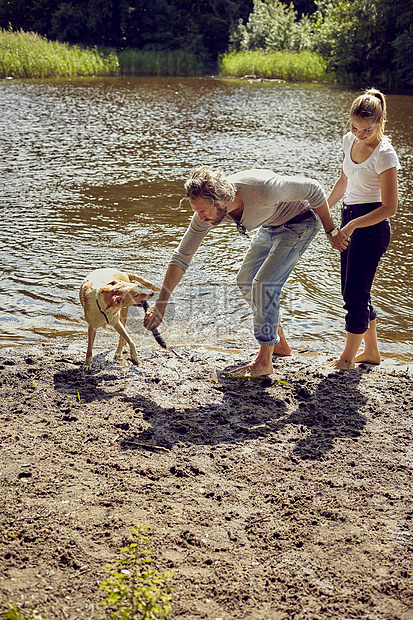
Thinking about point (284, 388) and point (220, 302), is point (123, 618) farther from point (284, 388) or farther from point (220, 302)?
point (220, 302)

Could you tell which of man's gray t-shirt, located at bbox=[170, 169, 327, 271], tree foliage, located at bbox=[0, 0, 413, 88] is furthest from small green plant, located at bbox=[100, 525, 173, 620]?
tree foliage, located at bbox=[0, 0, 413, 88]

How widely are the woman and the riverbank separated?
1.37 feet

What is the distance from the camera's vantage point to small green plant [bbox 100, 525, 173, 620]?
2201 mm

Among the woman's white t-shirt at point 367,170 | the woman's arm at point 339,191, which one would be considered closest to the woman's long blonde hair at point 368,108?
the woman's white t-shirt at point 367,170

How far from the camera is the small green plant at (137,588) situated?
86.7 inches

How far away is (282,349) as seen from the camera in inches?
203

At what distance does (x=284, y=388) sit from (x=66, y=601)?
2.47 m

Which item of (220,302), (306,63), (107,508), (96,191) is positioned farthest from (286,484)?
(306,63)

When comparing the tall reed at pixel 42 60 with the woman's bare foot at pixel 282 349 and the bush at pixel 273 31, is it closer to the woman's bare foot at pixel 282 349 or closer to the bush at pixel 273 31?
the bush at pixel 273 31

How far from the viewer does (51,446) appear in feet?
11.5

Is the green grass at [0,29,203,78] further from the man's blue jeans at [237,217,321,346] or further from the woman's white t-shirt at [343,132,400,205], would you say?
the woman's white t-shirt at [343,132,400,205]

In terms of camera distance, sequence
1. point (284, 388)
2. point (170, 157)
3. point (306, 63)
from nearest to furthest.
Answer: point (284, 388), point (170, 157), point (306, 63)

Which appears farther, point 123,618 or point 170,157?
point 170,157

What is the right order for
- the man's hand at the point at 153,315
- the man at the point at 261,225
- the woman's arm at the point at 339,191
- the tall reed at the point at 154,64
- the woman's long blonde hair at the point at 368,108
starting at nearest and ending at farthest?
the man at the point at 261,225 < the woman's long blonde hair at the point at 368,108 < the man's hand at the point at 153,315 < the woman's arm at the point at 339,191 < the tall reed at the point at 154,64
